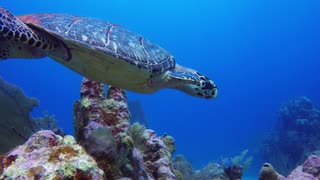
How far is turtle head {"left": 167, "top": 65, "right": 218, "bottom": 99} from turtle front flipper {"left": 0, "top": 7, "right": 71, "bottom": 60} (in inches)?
91.9

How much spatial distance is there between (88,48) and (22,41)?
3.18ft

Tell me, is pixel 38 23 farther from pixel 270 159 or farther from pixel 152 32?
pixel 152 32

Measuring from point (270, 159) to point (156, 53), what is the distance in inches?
655

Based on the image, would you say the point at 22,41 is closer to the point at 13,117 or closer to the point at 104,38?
the point at 104,38

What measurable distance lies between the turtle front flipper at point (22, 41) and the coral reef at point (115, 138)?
2.93 ft

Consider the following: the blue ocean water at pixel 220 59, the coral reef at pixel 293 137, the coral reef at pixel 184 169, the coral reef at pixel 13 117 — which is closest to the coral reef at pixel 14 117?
the coral reef at pixel 13 117

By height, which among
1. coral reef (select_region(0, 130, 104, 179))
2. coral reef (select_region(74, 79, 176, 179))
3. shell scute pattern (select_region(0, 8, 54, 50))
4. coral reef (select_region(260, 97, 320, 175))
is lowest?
coral reef (select_region(0, 130, 104, 179))

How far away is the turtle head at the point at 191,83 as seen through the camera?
262 inches

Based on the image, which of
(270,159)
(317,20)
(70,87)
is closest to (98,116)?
(270,159)

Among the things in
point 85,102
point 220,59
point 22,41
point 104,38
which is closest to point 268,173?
point 85,102

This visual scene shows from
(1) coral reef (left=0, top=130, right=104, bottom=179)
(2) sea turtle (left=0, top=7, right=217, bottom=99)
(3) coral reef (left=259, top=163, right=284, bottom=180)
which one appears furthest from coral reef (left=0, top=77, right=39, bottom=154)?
(3) coral reef (left=259, top=163, right=284, bottom=180)

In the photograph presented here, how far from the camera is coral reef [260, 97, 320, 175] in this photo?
59.4ft

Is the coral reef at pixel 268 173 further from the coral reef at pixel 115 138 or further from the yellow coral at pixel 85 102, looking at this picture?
the yellow coral at pixel 85 102

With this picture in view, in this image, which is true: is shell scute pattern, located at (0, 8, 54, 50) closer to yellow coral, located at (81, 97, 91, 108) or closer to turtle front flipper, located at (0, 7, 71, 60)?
turtle front flipper, located at (0, 7, 71, 60)
